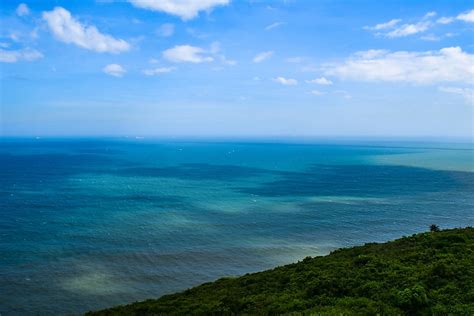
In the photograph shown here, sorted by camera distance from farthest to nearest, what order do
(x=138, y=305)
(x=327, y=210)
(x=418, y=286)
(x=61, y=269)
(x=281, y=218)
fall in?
(x=327, y=210) → (x=281, y=218) → (x=61, y=269) → (x=138, y=305) → (x=418, y=286)

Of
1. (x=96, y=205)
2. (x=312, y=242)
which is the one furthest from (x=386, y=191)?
(x=96, y=205)

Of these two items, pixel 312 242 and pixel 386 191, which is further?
pixel 386 191

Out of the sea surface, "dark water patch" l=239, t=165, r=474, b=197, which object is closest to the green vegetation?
the sea surface

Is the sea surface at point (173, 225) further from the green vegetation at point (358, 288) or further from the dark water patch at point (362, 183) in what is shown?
the green vegetation at point (358, 288)

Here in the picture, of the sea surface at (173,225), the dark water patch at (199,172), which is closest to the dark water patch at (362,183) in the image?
the sea surface at (173,225)

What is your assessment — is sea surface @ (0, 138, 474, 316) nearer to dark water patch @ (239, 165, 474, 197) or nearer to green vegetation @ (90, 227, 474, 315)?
dark water patch @ (239, 165, 474, 197)

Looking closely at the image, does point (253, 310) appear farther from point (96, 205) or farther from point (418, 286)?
point (96, 205)

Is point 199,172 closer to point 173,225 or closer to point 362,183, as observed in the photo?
point 362,183
